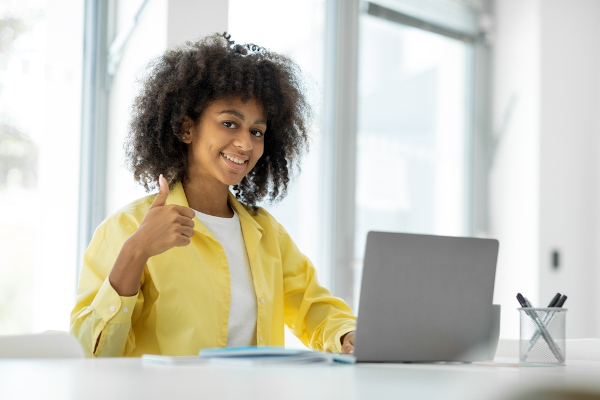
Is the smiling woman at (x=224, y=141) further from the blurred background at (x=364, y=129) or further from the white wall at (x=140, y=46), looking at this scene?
the white wall at (x=140, y=46)

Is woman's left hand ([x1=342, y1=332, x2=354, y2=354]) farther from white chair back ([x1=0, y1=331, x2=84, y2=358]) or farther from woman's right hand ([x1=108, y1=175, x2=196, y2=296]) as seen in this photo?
white chair back ([x1=0, y1=331, x2=84, y2=358])

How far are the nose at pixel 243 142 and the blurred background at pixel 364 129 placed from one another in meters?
0.62

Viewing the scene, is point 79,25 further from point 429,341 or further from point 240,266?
point 429,341

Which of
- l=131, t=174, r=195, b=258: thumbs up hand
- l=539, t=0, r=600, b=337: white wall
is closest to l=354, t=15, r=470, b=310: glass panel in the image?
l=539, t=0, r=600, b=337: white wall

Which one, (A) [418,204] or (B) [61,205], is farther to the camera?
(A) [418,204]

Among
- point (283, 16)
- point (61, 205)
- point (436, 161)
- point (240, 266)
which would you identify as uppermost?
point (283, 16)

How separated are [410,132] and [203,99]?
8.03ft

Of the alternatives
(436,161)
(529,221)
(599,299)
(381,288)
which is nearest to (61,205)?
(381,288)

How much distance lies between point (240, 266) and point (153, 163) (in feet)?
1.39

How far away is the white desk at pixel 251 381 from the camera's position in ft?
2.62

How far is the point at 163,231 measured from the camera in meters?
1.64

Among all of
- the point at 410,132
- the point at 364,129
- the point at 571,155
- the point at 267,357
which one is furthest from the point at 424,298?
the point at 571,155

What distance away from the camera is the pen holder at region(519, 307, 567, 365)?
146 cm

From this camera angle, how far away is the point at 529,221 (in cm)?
443
